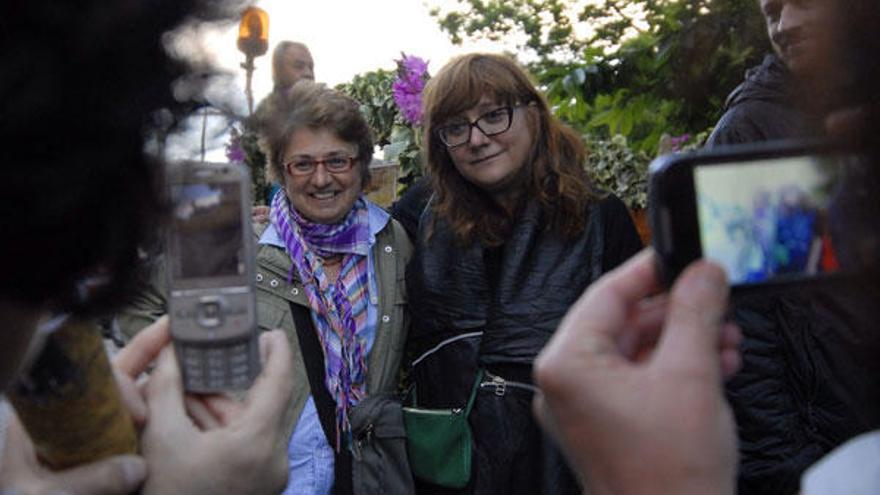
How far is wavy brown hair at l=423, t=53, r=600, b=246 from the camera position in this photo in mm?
3068

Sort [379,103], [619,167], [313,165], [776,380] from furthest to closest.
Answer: [619,167], [379,103], [313,165], [776,380]

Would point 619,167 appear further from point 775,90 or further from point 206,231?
point 206,231

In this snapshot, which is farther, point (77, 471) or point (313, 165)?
point (313, 165)

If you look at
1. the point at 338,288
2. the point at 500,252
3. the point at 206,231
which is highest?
the point at 206,231

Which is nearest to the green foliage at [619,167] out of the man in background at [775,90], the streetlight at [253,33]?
the man in background at [775,90]

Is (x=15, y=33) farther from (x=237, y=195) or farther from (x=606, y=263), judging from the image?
(x=606, y=263)

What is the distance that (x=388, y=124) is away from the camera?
4.57 meters

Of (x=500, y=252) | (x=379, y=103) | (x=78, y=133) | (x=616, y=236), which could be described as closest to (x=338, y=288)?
(x=500, y=252)

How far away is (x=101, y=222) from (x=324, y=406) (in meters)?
1.82

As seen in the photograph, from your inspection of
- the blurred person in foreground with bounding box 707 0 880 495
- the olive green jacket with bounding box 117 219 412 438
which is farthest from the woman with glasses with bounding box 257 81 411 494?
the blurred person in foreground with bounding box 707 0 880 495

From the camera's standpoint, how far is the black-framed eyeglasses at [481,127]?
3199mm

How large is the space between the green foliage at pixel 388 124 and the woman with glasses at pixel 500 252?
0.77 metres

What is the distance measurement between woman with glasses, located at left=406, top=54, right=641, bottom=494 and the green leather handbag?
3 centimetres

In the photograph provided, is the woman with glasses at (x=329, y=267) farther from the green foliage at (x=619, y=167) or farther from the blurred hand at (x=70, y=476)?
the green foliage at (x=619, y=167)
